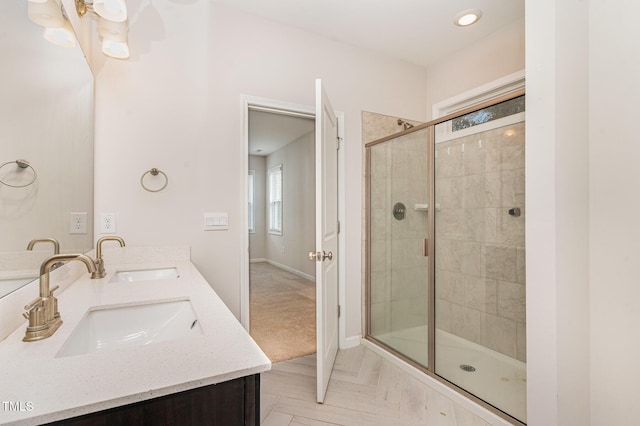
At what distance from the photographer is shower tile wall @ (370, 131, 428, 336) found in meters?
2.40

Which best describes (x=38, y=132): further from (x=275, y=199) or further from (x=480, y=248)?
(x=275, y=199)

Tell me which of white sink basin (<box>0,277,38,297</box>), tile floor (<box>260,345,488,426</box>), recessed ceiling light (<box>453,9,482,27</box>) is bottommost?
tile floor (<box>260,345,488,426</box>)

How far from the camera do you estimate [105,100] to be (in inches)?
73.4

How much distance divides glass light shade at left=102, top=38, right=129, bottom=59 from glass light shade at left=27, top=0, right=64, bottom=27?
0.58 metres

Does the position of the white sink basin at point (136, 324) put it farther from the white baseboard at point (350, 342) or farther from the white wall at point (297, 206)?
the white wall at point (297, 206)

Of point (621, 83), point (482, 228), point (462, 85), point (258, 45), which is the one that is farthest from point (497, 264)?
point (258, 45)

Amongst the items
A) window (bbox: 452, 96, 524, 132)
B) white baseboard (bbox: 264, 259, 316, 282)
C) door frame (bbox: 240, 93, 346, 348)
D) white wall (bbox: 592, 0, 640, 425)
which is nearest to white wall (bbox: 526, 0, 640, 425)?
white wall (bbox: 592, 0, 640, 425)

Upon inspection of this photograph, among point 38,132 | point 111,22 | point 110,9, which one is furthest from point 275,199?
point 38,132

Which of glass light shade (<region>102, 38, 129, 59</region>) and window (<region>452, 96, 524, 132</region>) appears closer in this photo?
glass light shade (<region>102, 38, 129, 59</region>)

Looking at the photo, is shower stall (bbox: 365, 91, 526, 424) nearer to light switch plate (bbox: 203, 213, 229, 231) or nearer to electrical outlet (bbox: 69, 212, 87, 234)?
light switch plate (bbox: 203, 213, 229, 231)

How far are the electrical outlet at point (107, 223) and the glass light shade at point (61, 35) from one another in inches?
36.8

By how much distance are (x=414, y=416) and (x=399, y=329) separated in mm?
871

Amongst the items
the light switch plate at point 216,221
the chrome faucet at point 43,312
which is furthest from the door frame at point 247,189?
the chrome faucet at point 43,312

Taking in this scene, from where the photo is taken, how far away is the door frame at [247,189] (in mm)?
2195
